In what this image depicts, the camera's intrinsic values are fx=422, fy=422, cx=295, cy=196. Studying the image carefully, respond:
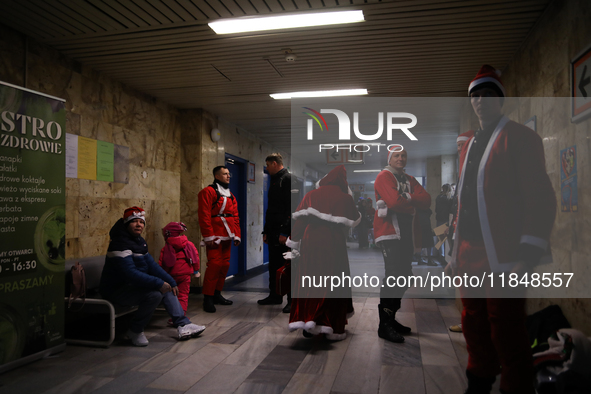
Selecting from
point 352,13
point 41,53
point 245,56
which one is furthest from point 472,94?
point 41,53

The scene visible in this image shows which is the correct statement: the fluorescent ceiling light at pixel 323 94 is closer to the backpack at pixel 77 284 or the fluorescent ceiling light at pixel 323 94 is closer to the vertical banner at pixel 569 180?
the vertical banner at pixel 569 180

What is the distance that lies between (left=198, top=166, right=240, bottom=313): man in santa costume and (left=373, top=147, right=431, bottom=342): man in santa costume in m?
2.08

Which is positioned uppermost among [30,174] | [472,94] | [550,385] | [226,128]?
[226,128]

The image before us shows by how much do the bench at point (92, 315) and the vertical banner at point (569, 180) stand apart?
3.29m

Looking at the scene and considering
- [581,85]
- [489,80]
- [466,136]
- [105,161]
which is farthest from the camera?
[105,161]

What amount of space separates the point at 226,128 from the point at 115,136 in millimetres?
2277

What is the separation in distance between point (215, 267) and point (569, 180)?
11.3 ft

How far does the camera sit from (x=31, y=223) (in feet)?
10.0

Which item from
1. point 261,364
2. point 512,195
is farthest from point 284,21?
point 261,364

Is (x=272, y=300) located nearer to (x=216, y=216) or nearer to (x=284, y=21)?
(x=216, y=216)

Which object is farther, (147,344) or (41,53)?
(41,53)

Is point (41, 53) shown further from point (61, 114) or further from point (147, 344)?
point (147, 344)

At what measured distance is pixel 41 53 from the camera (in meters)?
3.65

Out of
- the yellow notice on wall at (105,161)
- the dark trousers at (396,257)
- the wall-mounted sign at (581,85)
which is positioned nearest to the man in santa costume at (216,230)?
the yellow notice on wall at (105,161)
